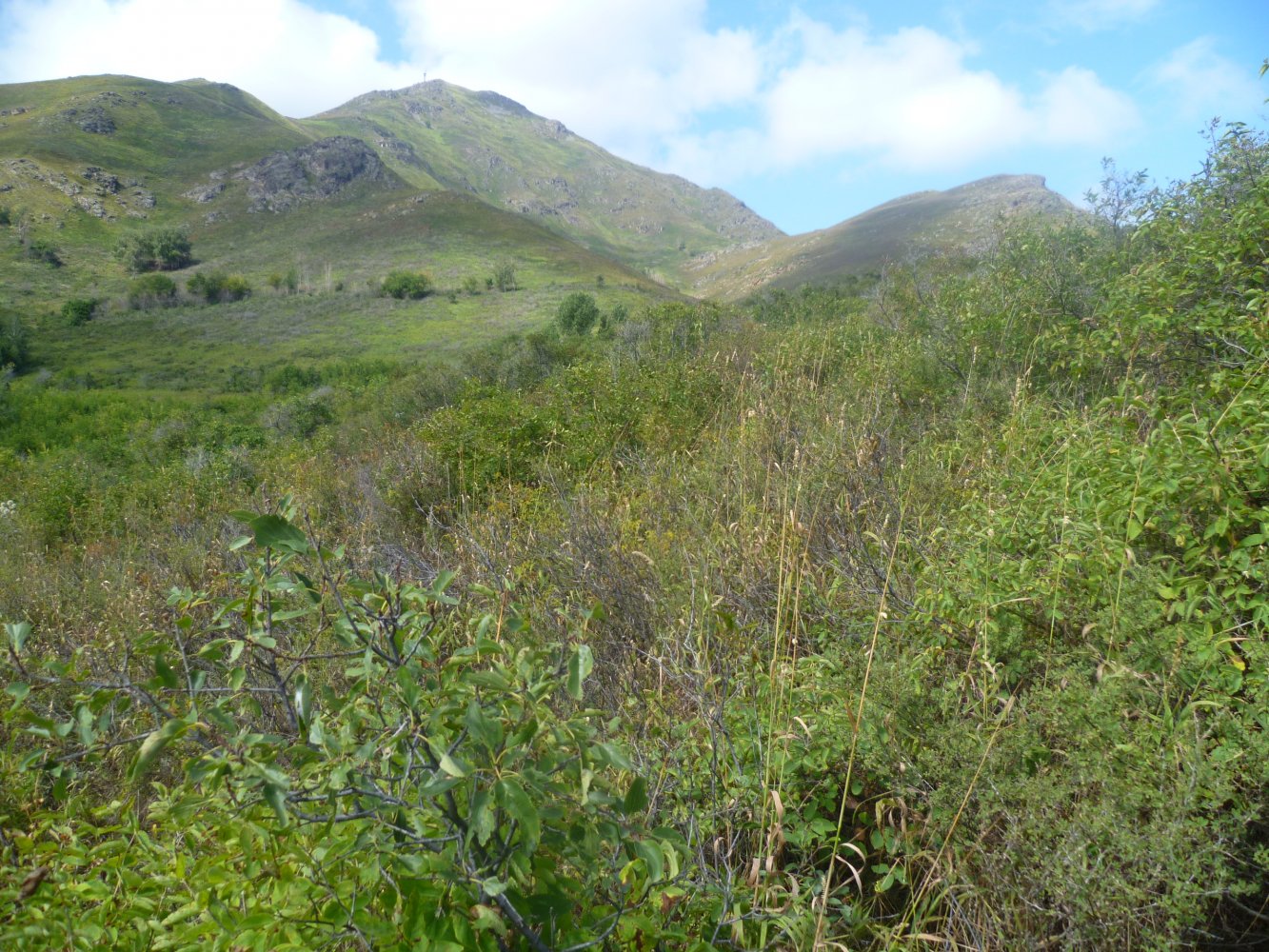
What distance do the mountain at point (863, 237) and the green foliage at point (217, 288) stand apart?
44285 mm

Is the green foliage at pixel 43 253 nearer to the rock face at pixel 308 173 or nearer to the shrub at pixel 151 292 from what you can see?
the shrub at pixel 151 292

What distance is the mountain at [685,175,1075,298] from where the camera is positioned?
68475 millimetres

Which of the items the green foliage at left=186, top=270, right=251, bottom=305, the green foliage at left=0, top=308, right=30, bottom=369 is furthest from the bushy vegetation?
the green foliage at left=186, top=270, right=251, bottom=305

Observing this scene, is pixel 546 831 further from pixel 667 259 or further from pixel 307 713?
pixel 667 259

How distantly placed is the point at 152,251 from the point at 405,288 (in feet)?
84.8

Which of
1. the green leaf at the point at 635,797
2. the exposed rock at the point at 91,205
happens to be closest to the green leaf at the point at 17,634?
the green leaf at the point at 635,797

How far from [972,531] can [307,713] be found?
2375mm

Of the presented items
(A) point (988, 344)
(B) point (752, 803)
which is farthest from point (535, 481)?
(B) point (752, 803)

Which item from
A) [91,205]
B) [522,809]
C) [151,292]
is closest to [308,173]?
[91,205]

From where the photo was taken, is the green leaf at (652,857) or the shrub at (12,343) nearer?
the green leaf at (652,857)

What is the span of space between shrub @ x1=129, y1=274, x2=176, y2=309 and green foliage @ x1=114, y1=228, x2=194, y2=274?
296 inches

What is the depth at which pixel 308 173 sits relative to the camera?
246 ft

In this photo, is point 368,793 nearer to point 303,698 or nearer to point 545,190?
point 303,698

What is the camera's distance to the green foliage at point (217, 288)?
46.7m
